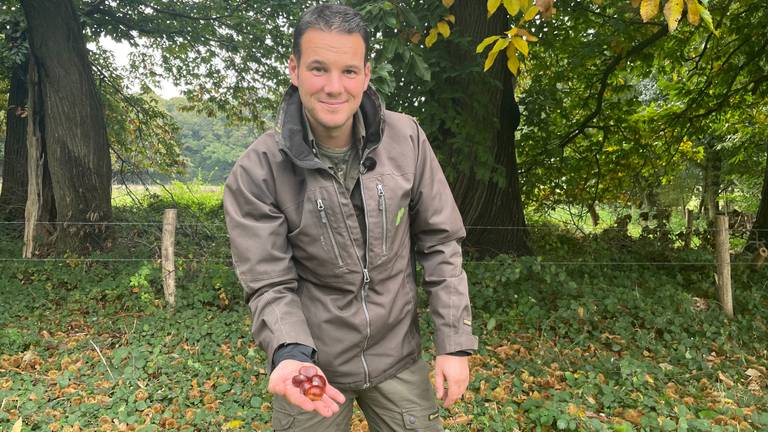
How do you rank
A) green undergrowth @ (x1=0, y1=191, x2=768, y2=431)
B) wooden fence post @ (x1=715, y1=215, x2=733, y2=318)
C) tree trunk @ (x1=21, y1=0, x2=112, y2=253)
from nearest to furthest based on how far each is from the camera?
green undergrowth @ (x1=0, y1=191, x2=768, y2=431)
wooden fence post @ (x1=715, y1=215, x2=733, y2=318)
tree trunk @ (x1=21, y1=0, x2=112, y2=253)

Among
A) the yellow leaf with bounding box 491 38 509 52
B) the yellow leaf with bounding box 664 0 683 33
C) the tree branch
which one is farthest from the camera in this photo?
the tree branch

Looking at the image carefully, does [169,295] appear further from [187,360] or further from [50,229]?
[50,229]

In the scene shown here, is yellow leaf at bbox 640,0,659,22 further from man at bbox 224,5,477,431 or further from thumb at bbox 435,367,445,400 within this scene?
thumb at bbox 435,367,445,400

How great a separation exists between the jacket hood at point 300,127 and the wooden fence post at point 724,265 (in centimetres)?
548

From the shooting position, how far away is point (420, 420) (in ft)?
6.64

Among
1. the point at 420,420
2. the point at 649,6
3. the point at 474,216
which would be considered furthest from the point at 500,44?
the point at 474,216

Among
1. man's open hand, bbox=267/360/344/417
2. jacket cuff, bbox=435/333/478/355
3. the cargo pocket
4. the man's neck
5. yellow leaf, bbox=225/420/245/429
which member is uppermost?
the man's neck

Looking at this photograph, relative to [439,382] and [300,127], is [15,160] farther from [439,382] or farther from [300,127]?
[439,382]

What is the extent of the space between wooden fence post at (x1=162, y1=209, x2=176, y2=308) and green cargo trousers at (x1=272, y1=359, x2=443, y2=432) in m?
4.82

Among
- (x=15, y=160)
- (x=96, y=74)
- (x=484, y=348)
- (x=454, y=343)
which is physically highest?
(x=96, y=74)

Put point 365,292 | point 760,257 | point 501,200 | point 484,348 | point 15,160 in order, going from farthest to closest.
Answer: point 15,160 < point 501,200 < point 760,257 < point 484,348 < point 365,292

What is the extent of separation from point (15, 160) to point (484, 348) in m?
10.3

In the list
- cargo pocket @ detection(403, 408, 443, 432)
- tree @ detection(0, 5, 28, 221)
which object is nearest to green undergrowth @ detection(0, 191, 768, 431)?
cargo pocket @ detection(403, 408, 443, 432)

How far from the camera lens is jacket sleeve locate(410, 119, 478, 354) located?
1.93m
